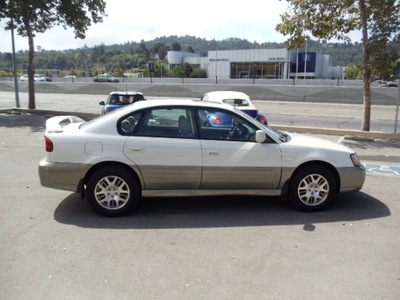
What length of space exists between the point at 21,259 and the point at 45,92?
120 ft

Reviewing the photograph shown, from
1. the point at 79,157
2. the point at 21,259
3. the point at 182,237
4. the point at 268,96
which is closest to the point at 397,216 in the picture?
the point at 182,237

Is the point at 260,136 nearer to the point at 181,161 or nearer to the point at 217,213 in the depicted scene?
the point at 181,161

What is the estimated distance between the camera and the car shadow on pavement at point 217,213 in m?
4.88

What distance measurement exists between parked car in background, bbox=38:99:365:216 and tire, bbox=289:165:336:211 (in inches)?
0.5

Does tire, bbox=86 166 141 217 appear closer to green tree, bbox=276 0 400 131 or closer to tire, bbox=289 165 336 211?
tire, bbox=289 165 336 211

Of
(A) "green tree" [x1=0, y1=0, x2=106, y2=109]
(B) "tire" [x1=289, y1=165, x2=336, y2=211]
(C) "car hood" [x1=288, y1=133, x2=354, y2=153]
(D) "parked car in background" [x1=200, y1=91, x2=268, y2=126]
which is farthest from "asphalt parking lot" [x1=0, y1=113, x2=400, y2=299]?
(A) "green tree" [x1=0, y1=0, x2=106, y2=109]

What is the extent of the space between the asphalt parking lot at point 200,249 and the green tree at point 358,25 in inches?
273

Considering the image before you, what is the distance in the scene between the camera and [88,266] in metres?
3.74

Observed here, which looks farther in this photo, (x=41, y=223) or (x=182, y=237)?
(x=41, y=223)

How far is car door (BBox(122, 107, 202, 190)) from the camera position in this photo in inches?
197

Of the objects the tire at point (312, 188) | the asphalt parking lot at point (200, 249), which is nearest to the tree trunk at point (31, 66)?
the asphalt parking lot at point (200, 249)

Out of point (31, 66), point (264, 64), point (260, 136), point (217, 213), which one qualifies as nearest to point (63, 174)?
point (217, 213)

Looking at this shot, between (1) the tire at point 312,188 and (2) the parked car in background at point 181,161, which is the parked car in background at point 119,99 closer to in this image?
(2) the parked car in background at point 181,161

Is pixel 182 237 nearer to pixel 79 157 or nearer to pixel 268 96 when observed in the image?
pixel 79 157
